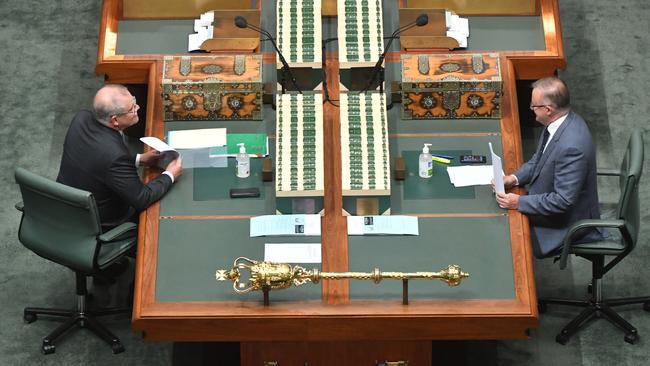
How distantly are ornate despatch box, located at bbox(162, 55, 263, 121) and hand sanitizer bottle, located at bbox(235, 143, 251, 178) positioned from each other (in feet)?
1.05

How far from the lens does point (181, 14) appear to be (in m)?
6.60

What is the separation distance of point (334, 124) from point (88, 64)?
7.93 ft

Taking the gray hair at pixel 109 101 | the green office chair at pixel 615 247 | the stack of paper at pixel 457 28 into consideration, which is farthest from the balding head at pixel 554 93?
the gray hair at pixel 109 101

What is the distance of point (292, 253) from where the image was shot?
5.33 metres

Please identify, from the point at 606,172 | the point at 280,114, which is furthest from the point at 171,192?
the point at 606,172

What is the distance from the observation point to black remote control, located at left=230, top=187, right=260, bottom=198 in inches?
220

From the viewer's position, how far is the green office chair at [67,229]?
534cm

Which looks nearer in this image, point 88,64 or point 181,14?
point 181,14

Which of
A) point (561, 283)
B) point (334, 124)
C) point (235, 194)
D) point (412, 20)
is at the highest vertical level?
point (412, 20)

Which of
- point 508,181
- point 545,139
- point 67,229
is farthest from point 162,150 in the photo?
point 545,139

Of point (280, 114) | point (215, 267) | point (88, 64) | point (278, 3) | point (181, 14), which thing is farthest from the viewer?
point (88, 64)

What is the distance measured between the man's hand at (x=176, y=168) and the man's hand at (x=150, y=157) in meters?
0.10

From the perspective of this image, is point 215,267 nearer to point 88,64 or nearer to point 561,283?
point 561,283

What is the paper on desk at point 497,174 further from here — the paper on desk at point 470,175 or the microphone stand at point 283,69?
the microphone stand at point 283,69
